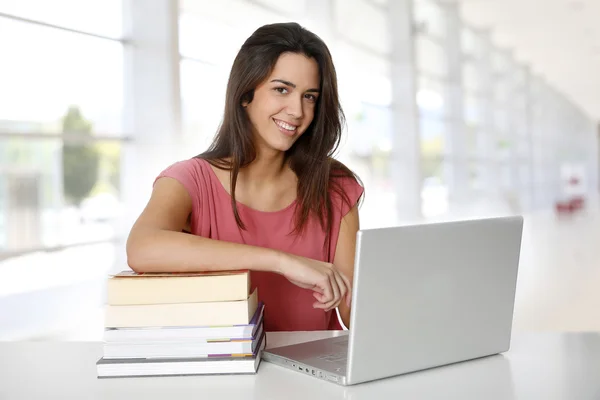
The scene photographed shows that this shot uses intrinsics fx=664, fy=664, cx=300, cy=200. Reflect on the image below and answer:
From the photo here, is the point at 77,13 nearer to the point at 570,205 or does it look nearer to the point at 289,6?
the point at 289,6

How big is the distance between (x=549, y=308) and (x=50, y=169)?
351cm

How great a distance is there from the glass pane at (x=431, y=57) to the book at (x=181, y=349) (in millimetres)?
7078

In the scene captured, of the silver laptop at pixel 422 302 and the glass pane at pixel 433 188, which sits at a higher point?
the glass pane at pixel 433 188

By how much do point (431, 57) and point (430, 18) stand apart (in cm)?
49

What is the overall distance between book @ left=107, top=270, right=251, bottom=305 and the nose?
2.22 ft

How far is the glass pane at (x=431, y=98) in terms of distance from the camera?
8.02 metres

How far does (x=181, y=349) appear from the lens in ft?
3.28

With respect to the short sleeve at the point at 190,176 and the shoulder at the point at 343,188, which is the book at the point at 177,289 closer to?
the short sleeve at the point at 190,176

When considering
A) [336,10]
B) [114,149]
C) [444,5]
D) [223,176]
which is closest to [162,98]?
[114,149]

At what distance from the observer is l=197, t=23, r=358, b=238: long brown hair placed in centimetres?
162

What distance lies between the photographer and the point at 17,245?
3.20 meters

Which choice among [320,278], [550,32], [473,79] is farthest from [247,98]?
[550,32]

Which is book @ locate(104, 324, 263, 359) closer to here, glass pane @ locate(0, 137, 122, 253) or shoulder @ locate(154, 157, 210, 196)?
shoulder @ locate(154, 157, 210, 196)

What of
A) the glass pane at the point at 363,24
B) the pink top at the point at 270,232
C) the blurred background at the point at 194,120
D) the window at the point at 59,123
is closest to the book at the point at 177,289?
the pink top at the point at 270,232
